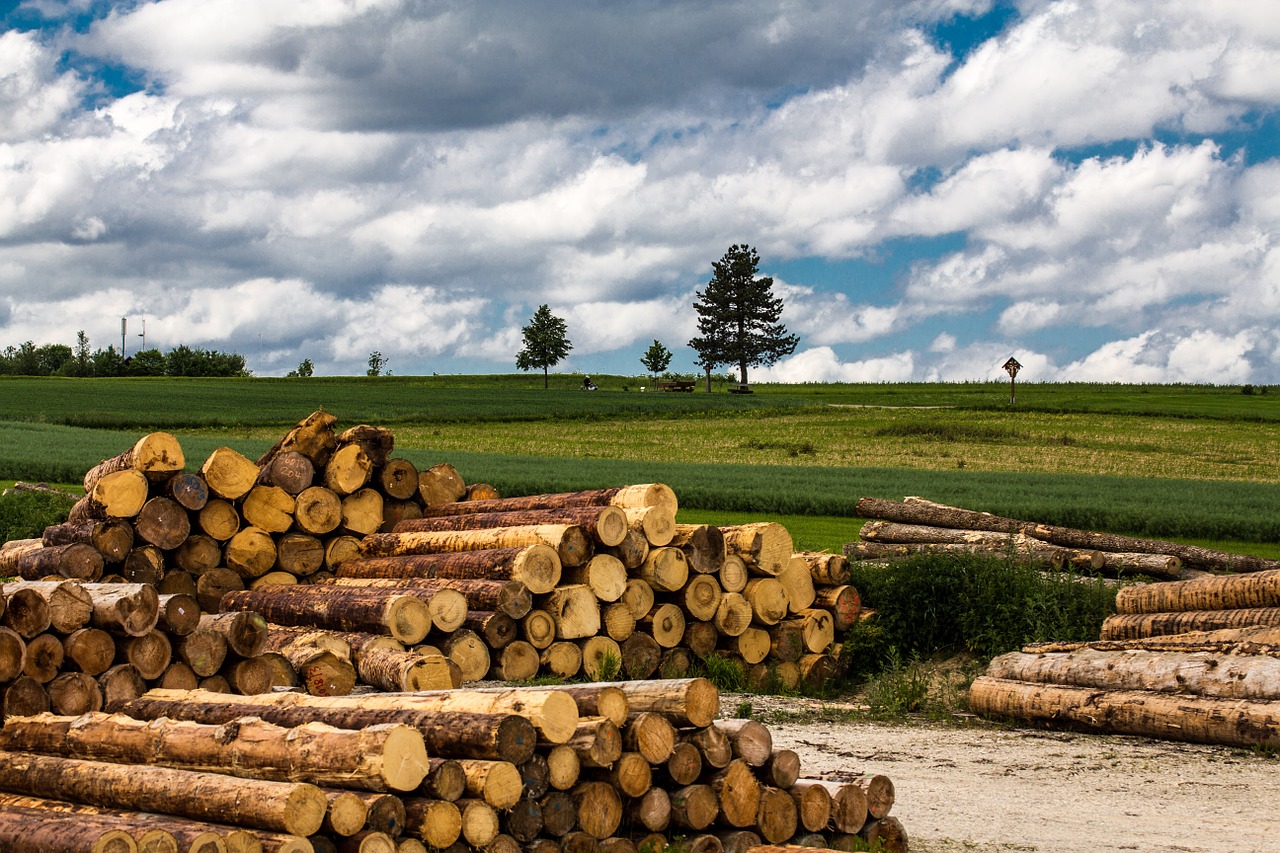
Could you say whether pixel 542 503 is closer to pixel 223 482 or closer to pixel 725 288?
pixel 223 482

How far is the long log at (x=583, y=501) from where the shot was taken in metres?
13.2

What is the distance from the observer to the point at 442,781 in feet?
21.7

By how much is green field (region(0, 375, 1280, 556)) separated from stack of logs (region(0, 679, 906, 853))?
46.5 feet

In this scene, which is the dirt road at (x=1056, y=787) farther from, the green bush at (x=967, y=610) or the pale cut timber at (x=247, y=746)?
the pale cut timber at (x=247, y=746)

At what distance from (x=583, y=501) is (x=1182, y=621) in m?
6.44

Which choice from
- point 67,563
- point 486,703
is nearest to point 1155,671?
point 486,703

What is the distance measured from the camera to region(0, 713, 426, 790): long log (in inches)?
258

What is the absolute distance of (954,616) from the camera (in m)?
14.8

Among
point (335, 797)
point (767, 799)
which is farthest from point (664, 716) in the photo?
point (335, 797)

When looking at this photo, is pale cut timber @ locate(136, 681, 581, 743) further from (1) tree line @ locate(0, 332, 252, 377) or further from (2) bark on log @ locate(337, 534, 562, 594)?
(1) tree line @ locate(0, 332, 252, 377)

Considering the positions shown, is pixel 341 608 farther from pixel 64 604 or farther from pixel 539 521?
pixel 64 604

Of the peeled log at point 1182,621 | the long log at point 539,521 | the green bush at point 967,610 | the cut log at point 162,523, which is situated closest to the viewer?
the peeled log at point 1182,621

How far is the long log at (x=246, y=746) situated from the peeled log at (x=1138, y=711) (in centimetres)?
694

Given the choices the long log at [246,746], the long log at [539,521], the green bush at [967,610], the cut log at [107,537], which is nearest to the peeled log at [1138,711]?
the green bush at [967,610]
